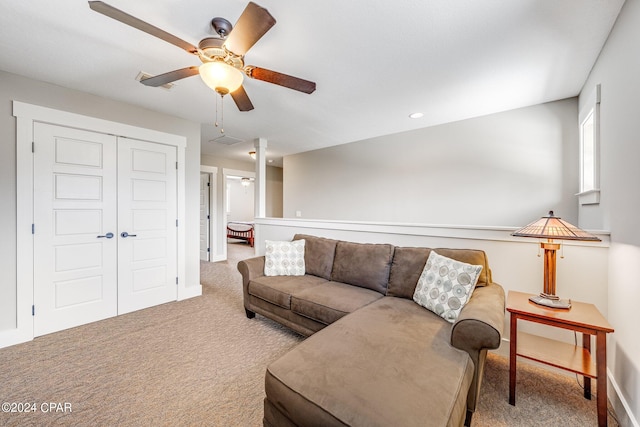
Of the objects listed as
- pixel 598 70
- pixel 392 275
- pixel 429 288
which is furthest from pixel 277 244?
pixel 598 70

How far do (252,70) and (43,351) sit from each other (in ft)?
9.85

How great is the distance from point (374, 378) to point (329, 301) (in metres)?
1.01

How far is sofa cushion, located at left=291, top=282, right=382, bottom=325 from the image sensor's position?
2.09 meters

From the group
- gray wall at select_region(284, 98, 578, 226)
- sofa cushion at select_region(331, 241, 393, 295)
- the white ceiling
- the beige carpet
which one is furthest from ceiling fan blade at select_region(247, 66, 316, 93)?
gray wall at select_region(284, 98, 578, 226)

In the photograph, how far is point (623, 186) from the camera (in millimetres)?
1547

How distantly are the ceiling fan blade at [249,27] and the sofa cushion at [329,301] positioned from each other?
1946mm

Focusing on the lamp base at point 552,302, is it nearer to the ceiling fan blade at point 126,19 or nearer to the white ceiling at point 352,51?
the white ceiling at point 352,51

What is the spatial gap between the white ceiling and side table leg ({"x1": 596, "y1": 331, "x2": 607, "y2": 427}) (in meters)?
1.97

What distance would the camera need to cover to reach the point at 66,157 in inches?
103

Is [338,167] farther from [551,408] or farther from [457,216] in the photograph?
[551,408]

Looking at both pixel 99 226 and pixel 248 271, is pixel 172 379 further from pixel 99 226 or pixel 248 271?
pixel 99 226

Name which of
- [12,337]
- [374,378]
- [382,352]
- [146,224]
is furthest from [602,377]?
[12,337]

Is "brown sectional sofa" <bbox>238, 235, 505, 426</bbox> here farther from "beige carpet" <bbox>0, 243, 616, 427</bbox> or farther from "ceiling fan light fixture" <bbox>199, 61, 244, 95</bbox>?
"ceiling fan light fixture" <bbox>199, 61, 244, 95</bbox>

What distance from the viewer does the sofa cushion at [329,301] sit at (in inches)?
82.1
